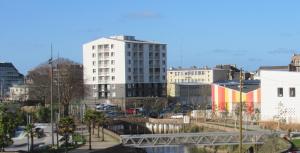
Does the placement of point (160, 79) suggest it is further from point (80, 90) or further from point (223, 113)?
point (223, 113)

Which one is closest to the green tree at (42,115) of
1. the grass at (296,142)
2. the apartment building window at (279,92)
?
the apartment building window at (279,92)

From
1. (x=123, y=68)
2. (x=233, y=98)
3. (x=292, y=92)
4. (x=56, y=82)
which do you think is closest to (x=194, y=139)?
(x=292, y=92)

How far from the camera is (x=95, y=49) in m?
180

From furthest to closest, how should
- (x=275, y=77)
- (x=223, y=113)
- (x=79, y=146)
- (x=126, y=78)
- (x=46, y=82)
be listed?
(x=126, y=78) < (x=46, y=82) < (x=223, y=113) < (x=275, y=77) < (x=79, y=146)

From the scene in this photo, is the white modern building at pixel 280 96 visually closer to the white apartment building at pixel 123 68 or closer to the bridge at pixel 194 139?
the bridge at pixel 194 139

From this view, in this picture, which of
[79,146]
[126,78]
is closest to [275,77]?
[79,146]

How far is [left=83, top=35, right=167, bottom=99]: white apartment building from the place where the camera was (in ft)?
573

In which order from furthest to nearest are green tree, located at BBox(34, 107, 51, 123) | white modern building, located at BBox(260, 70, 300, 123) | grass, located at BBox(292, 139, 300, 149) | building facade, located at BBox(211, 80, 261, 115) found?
building facade, located at BBox(211, 80, 261, 115) → green tree, located at BBox(34, 107, 51, 123) → white modern building, located at BBox(260, 70, 300, 123) → grass, located at BBox(292, 139, 300, 149)

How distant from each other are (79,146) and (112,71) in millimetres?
119518

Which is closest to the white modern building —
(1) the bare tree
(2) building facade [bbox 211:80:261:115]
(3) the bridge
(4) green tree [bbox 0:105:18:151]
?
(2) building facade [bbox 211:80:261:115]

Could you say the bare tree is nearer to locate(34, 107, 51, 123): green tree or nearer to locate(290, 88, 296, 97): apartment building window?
locate(34, 107, 51, 123): green tree

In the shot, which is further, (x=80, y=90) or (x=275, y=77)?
(x=80, y=90)

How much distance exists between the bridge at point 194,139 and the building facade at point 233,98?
32152 mm

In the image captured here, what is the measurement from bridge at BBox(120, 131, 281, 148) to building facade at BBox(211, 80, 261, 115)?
32.2 metres
